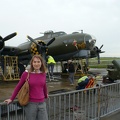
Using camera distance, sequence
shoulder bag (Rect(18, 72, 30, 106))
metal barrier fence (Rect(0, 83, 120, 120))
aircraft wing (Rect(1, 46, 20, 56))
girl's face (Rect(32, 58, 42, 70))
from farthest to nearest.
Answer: aircraft wing (Rect(1, 46, 20, 56)) → metal barrier fence (Rect(0, 83, 120, 120)) → girl's face (Rect(32, 58, 42, 70)) → shoulder bag (Rect(18, 72, 30, 106))

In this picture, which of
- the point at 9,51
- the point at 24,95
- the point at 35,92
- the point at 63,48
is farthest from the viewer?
the point at 63,48

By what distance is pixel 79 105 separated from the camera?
5.91 meters

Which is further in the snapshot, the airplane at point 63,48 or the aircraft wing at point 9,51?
the airplane at point 63,48

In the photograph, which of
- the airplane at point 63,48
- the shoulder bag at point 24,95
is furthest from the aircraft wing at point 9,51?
the shoulder bag at point 24,95

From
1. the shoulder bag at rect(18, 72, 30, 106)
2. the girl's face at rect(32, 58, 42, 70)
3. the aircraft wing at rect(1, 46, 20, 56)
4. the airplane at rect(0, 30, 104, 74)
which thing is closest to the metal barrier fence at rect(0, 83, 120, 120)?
the shoulder bag at rect(18, 72, 30, 106)

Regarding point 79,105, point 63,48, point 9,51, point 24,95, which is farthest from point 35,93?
point 63,48

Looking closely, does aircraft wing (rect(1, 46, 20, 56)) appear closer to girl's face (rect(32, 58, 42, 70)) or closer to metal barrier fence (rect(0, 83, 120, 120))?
metal barrier fence (rect(0, 83, 120, 120))

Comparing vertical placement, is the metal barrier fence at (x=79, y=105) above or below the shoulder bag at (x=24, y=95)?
below

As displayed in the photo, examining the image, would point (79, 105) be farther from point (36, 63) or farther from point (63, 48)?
point (63, 48)

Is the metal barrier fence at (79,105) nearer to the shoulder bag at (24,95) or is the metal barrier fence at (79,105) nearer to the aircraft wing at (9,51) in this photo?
the shoulder bag at (24,95)

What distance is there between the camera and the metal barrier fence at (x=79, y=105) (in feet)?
14.2

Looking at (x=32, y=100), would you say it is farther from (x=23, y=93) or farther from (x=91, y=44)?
(x=91, y=44)

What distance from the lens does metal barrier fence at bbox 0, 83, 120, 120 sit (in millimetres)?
4320

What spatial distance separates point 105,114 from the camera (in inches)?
266
